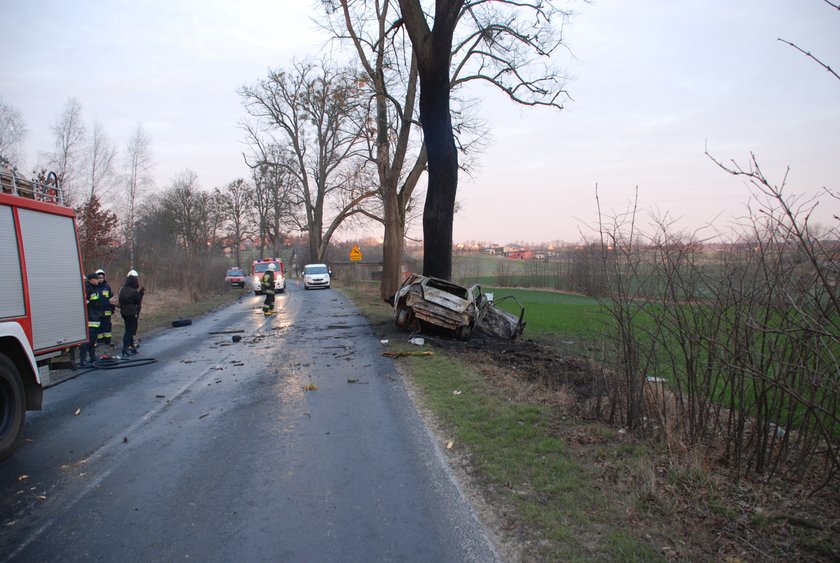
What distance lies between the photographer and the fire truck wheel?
522cm

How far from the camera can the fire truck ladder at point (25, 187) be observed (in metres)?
5.97

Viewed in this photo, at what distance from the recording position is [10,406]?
537 cm

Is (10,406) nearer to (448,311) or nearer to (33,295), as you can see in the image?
(33,295)

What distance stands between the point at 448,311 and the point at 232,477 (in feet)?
28.1

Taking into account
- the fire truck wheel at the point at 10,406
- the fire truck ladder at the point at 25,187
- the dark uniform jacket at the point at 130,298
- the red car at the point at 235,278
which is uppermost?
the fire truck ladder at the point at 25,187

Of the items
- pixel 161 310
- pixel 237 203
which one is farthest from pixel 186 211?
pixel 161 310

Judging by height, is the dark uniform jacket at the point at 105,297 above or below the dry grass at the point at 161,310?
above

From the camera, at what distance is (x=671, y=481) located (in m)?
4.21

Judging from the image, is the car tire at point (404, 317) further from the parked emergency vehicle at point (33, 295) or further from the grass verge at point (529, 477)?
the parked emergency vehicle at point (33, 295)

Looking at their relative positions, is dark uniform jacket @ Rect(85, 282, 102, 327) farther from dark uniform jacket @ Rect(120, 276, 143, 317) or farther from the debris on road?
the debris on road

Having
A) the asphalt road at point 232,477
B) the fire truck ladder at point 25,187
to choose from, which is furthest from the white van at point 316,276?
the fire truck ladder at point 25,187

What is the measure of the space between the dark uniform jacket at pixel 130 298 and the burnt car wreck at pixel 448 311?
21.0ft

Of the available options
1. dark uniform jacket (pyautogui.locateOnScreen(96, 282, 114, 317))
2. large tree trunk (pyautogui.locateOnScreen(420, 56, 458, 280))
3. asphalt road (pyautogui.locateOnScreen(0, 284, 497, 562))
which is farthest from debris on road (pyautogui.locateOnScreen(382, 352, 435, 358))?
dark uniform jacket (pyautogui.locateOnScreen(96, 282, 114, 317))

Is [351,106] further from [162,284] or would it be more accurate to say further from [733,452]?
[733,452]
